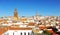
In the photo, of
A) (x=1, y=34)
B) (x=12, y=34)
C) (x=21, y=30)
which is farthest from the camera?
(x=21, y=30)

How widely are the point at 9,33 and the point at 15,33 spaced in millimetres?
595

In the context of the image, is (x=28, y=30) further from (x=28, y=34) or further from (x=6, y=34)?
(x=6, y=34)

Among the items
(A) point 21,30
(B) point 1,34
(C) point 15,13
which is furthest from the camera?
(C) point 15,13

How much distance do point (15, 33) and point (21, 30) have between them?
28.1 inches

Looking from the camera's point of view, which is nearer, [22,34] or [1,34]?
[1,34]

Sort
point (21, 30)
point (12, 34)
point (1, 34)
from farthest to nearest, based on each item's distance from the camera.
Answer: point (21, 30)
point (12, 34)
point (1, 34)

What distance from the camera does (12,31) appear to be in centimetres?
1320

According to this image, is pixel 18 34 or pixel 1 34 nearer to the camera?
pixel 1 34

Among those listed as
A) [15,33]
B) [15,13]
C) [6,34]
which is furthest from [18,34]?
[15,13]

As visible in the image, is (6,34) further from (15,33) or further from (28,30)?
(28,30)

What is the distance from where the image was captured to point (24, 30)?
13.6m

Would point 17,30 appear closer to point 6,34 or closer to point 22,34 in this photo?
point 22,34

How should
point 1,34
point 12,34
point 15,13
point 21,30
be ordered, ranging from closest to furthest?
point 1,34
point 12,34
point 21,30
point 15,13

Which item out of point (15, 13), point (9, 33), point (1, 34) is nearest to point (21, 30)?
point (9, 33)
